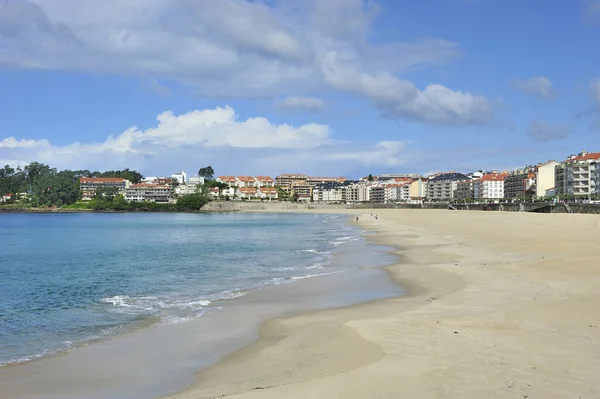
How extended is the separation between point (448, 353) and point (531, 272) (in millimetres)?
10790

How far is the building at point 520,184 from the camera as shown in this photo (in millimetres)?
142837

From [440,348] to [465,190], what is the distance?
178128 mm

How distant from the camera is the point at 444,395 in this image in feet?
22.0

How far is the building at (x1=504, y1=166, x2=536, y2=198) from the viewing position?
14284cm

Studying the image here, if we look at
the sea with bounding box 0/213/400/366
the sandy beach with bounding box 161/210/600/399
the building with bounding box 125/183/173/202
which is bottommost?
the sea with bounding box 0/213/400/366

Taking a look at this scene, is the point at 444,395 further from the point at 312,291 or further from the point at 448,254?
the point at 448,254

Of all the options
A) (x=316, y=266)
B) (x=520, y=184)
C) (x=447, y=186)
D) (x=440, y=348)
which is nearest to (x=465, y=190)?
(x=447, y=186)

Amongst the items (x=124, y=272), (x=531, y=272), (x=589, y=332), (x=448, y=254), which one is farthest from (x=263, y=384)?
(x=448, y=254)

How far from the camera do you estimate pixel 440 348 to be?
352 inches

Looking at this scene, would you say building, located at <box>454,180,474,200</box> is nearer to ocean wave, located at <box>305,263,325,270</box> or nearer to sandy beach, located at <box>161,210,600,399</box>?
ocean wave, located at <box>305,263,325,270</box>

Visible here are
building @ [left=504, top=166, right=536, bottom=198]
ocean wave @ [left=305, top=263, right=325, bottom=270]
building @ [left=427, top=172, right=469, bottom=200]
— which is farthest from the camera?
building @ [left=427, top=172, right=469, bottom=200]

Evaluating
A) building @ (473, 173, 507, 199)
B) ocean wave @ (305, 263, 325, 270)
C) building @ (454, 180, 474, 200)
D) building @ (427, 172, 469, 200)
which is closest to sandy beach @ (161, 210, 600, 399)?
ocean wave @ (305, 263, 325, 270)

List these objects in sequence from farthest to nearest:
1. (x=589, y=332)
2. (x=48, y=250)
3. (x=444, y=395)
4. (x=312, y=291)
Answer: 1. (x=48, y=250)
2. (x=312, y=291)
3. (x=589, y=332)
4. (x=444, y=395)

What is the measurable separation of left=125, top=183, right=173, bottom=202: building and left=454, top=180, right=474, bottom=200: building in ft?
340
